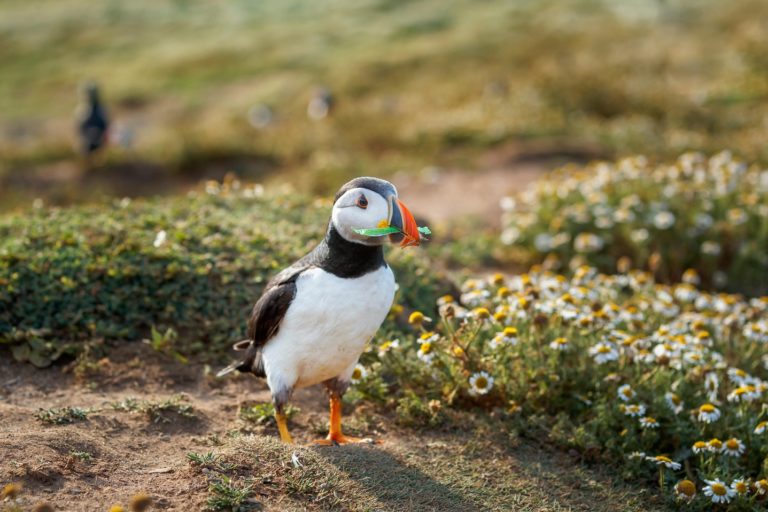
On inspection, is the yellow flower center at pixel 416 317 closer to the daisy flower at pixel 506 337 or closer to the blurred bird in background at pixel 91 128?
the daisy flower at pixel 506 337

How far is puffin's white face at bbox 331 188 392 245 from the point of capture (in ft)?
11.7

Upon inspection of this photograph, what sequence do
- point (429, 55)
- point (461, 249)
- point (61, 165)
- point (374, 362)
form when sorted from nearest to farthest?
point (374, 362) < point (461, 249) < point (61, 165) < point (429, 55)

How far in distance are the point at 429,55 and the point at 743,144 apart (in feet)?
40.0

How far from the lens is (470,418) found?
181 inches

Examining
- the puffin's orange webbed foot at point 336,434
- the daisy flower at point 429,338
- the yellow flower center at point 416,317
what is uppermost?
the yellow flower center at point 416,317

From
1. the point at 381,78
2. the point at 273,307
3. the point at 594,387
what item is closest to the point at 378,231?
the point at 273,307

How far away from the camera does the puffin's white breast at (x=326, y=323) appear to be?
379 cm

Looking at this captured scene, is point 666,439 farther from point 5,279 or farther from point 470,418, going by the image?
point 5,279

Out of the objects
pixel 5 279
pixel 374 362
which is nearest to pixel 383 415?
pixel 374 362

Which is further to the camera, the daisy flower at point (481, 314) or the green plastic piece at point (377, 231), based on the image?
the daisy flower at point (481, 314)

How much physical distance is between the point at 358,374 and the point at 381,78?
16.6 m

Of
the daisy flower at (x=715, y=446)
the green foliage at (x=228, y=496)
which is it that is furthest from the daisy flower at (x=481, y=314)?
the green foliage at (x=228, y=496)

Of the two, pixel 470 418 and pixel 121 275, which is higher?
pixel 121 275

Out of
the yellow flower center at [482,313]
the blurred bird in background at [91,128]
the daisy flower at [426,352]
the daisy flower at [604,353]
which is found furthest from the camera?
the blurred bird in background at [91,128]
